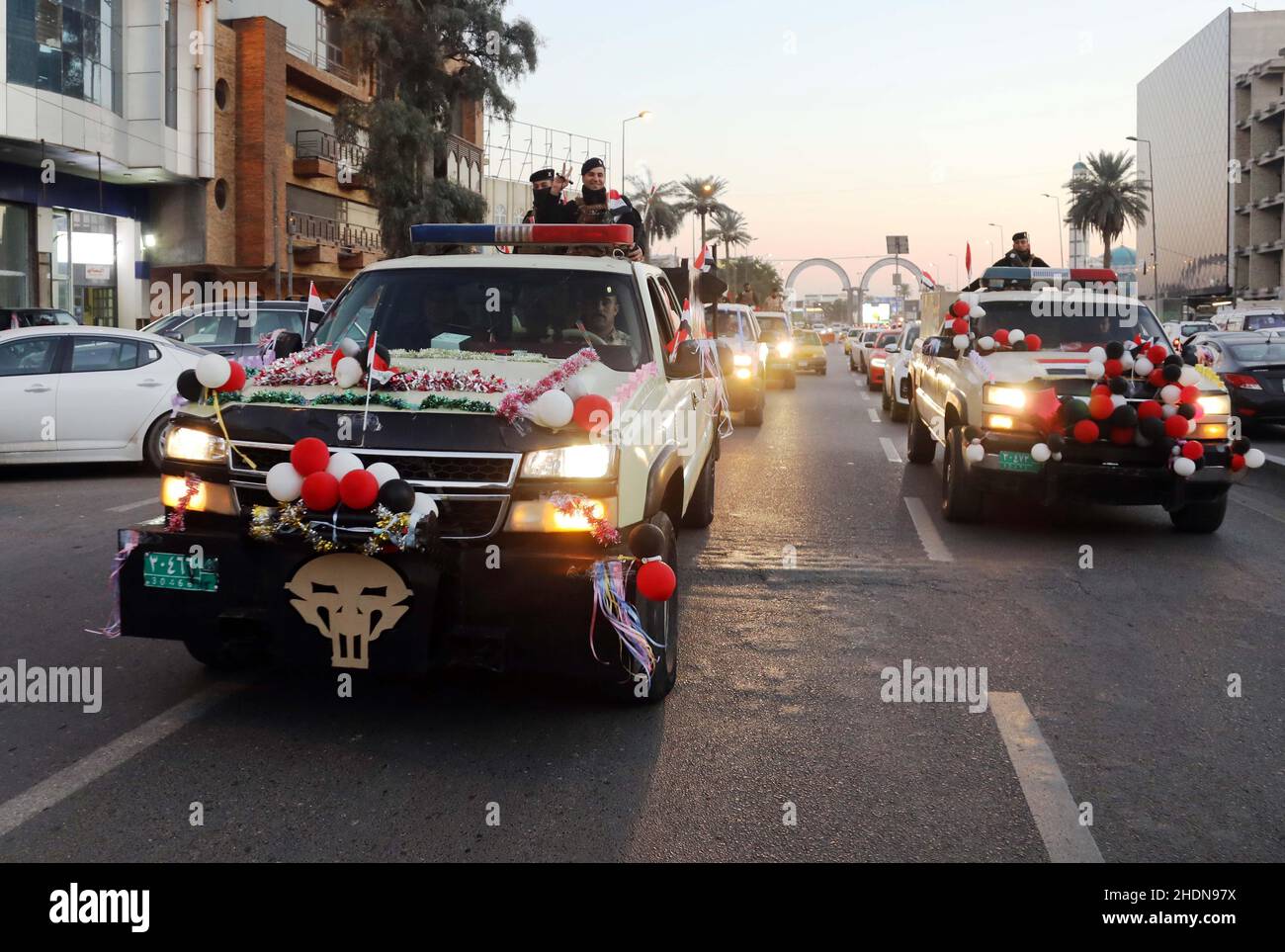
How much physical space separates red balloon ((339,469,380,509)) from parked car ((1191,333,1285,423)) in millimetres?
14836

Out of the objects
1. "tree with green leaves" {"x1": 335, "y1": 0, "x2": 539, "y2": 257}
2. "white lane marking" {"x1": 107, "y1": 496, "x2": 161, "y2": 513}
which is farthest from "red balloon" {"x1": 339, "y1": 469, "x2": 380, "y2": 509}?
"tree with green leaves" {"x1": 335, "y1": 0, "x2": 539, "y2": 257}

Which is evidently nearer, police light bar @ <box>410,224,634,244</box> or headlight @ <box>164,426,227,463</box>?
headlight @ <box>164,426,227,463</box>

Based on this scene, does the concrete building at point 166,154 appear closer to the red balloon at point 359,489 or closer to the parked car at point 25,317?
the parked car at point 25,317

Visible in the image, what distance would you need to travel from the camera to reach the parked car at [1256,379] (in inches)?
649

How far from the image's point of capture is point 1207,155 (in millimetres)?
96938

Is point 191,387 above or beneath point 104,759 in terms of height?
above

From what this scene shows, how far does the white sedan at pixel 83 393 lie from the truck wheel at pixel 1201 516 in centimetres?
923

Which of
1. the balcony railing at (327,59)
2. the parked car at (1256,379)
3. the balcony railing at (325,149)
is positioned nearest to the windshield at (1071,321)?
the parked car at (1256,379)

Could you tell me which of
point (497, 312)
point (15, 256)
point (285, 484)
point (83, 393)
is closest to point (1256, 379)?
point (497, 312)

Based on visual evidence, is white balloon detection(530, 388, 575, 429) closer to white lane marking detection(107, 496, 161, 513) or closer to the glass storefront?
white lane marking detection(107, 496, 161, 513)

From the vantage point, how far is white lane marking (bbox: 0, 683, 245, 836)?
3.97 meters

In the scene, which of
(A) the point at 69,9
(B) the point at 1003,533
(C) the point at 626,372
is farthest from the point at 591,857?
(A) the point at 69,9

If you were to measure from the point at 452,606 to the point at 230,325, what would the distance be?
12.9m

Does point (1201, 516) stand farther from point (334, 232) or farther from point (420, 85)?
point (334, 232)
